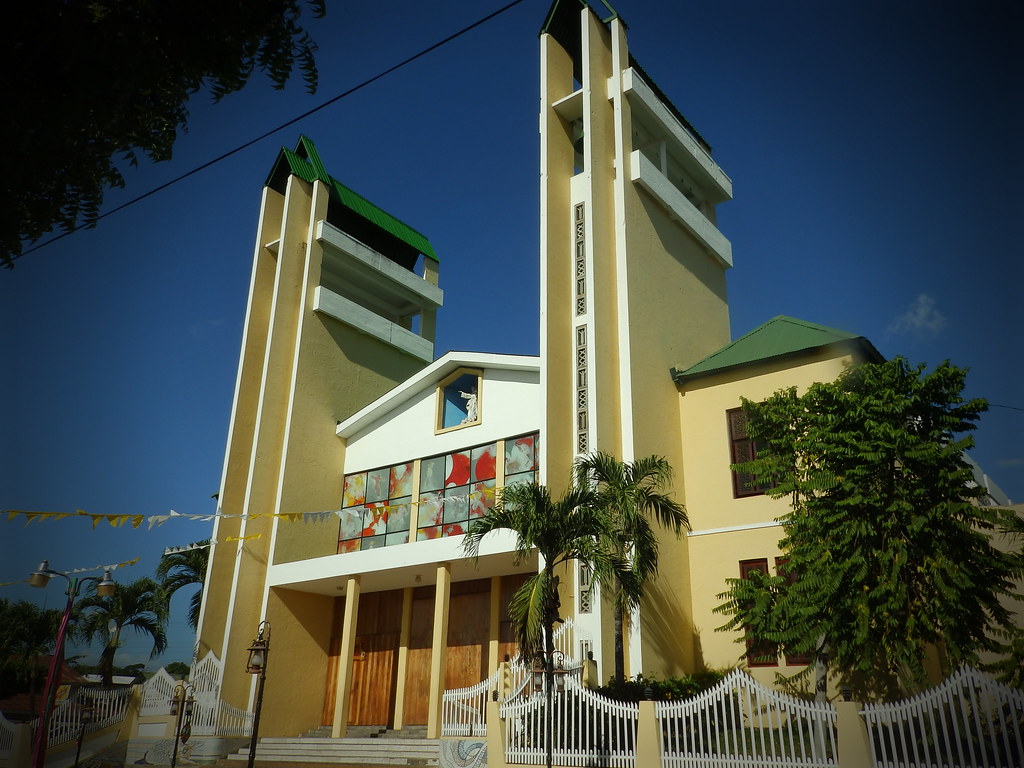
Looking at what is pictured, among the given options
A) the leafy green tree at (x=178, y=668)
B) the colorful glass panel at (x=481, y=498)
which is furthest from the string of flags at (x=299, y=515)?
the leafy green tree at (x=178, y=668)

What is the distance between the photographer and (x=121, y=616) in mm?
26688

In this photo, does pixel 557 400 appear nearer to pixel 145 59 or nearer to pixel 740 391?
pixel 740 391

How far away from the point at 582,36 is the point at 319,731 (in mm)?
17679

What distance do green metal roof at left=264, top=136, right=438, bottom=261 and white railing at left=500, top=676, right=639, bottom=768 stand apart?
1760 cm

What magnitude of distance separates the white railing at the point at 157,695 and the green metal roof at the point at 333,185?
46.8 feet

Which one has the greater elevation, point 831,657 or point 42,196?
point 42,196

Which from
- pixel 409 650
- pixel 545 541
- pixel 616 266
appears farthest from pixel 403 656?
pixel 616 266

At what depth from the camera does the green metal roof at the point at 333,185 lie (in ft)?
82.7

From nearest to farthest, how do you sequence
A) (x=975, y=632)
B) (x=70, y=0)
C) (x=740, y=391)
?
(x=70, y=0) < (x=975, y=632) < (x=740, y=391)

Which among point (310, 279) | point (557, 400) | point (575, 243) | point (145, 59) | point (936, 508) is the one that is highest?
point (310, 279)

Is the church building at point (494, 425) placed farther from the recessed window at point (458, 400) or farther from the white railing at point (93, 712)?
the white railing at point (93, 712)

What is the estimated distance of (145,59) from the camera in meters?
5.35

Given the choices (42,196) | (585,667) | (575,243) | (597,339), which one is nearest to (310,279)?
(575,243)

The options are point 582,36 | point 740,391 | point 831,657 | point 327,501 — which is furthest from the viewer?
point 327,501
